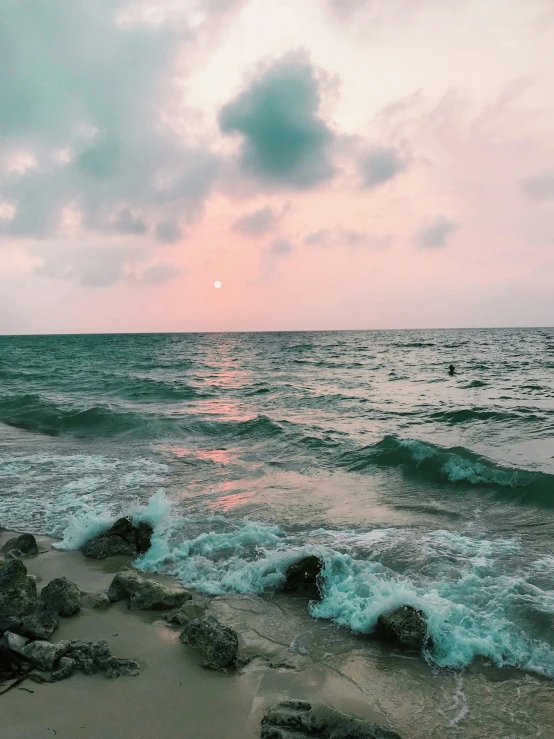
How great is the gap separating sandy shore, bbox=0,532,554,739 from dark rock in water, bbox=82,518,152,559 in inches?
84.2

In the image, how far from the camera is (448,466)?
1239 centimetres

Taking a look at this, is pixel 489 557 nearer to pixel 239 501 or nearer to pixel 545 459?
pixel 239 501

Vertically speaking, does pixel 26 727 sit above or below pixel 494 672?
above

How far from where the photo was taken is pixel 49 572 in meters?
7.10

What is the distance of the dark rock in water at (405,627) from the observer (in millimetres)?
5270

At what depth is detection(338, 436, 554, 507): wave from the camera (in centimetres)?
1062

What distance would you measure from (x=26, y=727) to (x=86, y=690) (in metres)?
0.58

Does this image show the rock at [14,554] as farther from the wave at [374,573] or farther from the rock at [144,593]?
the rock at [144,593]

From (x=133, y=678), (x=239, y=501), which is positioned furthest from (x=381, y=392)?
(x=133, y=678)

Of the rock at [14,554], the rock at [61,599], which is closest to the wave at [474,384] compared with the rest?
the rock at [14,554]

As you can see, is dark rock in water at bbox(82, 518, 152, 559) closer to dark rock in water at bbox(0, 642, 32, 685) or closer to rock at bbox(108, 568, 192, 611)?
rock at bbox(108, 568, 192, 611)

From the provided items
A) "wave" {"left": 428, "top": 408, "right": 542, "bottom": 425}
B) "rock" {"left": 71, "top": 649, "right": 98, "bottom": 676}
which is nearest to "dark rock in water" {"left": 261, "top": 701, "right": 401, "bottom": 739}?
"rock" {"left": 71, "top": 649, "right": 98, "bottom": 676}

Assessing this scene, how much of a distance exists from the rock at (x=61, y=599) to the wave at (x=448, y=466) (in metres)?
8.47

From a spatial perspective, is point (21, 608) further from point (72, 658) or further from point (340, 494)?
point (340, 494)
